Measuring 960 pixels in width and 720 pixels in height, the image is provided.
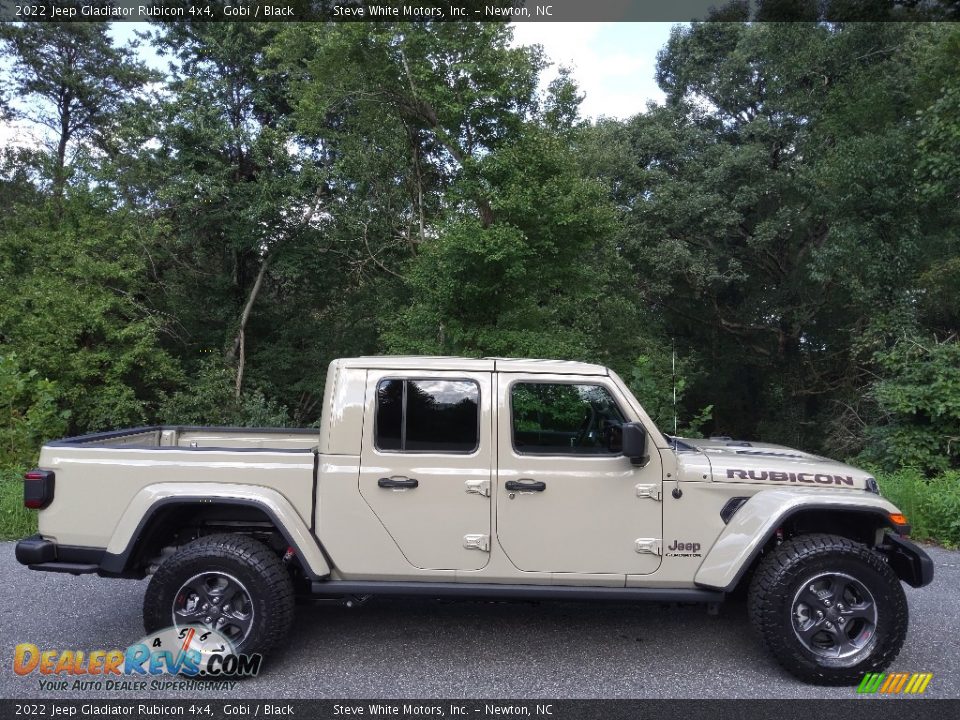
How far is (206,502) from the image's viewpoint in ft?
12.6

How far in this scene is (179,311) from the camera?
62.1ft

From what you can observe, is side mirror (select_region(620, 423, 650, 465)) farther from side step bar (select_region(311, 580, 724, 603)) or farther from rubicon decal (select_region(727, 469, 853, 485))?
side step bar (select_region(311, 580, 724, 603))

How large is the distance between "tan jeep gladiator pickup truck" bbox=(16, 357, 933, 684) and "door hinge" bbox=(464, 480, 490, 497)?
0.5 inches

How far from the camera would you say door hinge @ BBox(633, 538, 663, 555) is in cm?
389

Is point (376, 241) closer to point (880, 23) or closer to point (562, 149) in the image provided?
A: point (562, 149)

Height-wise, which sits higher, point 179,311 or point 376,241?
point 376,241

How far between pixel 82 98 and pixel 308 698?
82.8 ft

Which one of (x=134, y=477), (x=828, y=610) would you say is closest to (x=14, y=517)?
(x=134, y=477)

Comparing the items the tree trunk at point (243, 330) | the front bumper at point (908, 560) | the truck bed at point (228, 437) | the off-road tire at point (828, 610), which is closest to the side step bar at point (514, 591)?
the off-road tire at point (828, 610)

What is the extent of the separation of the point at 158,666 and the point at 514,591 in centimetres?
204

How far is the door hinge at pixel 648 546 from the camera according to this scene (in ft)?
12.8

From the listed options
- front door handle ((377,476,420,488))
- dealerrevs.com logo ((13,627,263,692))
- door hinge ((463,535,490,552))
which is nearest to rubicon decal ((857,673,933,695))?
door hinge ((463,535,490,552))

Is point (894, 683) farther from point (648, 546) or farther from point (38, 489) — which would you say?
point (38, 489)

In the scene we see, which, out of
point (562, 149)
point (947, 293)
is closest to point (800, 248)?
point (947, 293)
